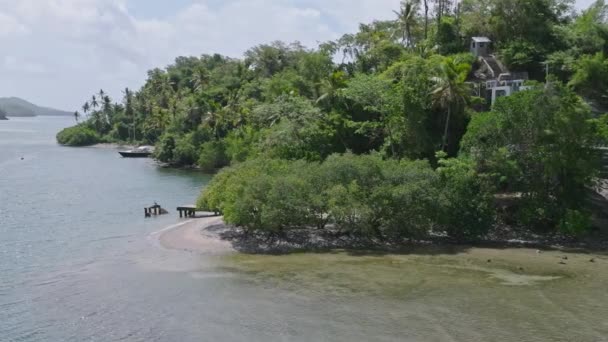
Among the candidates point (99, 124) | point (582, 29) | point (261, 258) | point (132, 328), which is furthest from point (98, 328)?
point (99, 124)

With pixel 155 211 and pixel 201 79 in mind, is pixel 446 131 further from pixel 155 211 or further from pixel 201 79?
pixel 201 79

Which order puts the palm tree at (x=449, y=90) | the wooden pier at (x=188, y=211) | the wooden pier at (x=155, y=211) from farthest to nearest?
A: 1. the wooden pier at (x=155, y=211)
2. the wooden pier at (x=188, y=211)
3. the palm tree at (x=449, y=90)

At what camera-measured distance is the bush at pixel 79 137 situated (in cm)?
14538

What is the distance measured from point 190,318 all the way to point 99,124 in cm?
13822

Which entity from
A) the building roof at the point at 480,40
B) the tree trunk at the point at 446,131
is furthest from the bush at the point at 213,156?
the tree trunk at the point at 446,131

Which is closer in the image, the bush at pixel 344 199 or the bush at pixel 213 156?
the bush at pixel 344 199

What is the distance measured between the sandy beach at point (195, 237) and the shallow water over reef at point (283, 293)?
0.94 metres

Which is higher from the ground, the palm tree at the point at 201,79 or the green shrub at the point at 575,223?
the palm tree at the point at 201,79

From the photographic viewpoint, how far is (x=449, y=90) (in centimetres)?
4631

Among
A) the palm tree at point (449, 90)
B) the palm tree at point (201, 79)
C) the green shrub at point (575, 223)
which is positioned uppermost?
the palm tree at point (201, 79)

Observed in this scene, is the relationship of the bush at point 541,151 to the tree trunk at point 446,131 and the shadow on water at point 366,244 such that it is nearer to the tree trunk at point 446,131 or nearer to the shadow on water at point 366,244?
the shadow on water at point 366,244

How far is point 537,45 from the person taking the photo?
211 ft

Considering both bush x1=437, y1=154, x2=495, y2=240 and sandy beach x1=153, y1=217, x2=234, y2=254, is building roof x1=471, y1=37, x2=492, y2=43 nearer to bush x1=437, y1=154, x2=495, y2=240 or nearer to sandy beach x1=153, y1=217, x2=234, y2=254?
bush x1=437, y1=154, x2=495, y2=240

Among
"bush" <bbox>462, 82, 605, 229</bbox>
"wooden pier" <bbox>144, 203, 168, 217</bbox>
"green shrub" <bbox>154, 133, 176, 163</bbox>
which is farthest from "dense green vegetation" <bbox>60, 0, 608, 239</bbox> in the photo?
"green shrub" <bbox>154, 133, 176, 163</bbox>
